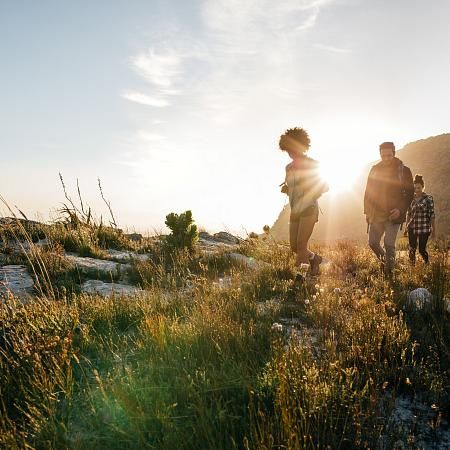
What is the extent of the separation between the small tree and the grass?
5.03 m

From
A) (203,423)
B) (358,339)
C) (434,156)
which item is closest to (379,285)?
(358,339)

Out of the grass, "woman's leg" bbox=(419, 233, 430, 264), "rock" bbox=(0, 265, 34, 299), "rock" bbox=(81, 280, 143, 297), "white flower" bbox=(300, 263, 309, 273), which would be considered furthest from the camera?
"woman's leg" bbox=(419, 233, 430, 264)

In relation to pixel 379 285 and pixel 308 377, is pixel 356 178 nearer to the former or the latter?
pixel 379 285

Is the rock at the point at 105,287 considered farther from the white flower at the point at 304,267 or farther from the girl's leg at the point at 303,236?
the girl's leg at the point at 303,236

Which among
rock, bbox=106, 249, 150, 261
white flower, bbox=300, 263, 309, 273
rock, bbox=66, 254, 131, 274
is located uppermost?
rock, bbox=106, 249, 150, 261

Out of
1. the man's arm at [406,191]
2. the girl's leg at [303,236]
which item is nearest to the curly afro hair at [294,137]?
the girl's leg at [303,236]

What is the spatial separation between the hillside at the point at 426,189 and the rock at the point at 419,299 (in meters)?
36.9

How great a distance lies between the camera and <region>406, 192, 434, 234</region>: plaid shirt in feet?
29.7

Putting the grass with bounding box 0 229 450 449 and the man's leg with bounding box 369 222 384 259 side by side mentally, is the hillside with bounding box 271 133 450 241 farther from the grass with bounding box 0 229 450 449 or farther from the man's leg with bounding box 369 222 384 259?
the grass with bounding box 0 229 450 449

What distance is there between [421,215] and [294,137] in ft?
14.3

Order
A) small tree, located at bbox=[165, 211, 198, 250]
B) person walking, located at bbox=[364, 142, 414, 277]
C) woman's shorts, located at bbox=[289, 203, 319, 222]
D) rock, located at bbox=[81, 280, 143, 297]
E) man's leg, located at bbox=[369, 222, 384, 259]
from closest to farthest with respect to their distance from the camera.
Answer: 1. rock, located at bbox=[81, 280, 143, 297]
2. woman's shorts, located at bbox=[289, 203, 319, 222]
3. person walking, located at bbox=[364, 142, 414, 277]
4. man's leg, located at bbox=[369, 222, 384, 259]
5. small tree, located at bbox=[165, 211, 198, 250]

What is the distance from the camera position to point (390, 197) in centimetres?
687

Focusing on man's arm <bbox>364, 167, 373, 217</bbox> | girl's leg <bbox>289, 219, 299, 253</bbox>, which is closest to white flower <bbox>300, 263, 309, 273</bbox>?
girl's leg <bbox>289, 219, 299, 253</bbox>

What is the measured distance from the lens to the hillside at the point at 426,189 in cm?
4294
